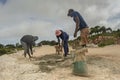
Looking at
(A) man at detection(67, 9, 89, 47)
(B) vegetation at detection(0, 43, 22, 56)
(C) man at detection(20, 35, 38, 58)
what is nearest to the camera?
(A) man at detection(67, 9, 89, 47)

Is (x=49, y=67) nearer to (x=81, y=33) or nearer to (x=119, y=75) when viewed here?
(x=81, y=33)

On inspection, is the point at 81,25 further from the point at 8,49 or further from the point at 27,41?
the point at 8,49

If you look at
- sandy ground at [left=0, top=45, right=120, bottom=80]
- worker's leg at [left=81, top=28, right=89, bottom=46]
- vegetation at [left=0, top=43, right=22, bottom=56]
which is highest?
vegetation at [left=0, top=43, right=22, bottom=56]

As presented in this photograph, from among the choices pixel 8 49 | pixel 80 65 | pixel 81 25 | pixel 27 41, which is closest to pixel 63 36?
pixel 27 41

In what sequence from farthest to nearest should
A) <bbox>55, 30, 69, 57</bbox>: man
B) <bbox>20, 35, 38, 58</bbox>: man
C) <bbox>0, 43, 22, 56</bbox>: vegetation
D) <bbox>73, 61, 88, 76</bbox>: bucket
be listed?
<bbox>0, 43, 22, 56</bbox>: vegetation
<bbox>20, 35, 38, 58</bbox>: man
<bbox>55, 30, 69, 57</bbox>: man
<bbox>73, 61, 88, 76</bbox>: bucket

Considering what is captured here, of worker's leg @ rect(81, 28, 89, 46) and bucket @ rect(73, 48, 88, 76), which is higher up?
worker's leg @ rect(81, 28, 89, 46)

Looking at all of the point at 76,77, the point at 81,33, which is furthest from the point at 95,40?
the point at 76,77

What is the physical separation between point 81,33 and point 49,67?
173 cm

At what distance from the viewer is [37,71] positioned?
12562 mm

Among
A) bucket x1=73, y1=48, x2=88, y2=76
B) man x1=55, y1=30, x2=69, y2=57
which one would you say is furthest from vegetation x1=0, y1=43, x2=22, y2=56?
bucket x1=73, y1=48, x2=88, y2=76

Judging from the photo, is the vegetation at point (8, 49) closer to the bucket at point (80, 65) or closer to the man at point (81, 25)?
the man at point (81, 25)

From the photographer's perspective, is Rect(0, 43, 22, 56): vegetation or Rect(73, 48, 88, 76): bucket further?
Rect(0, 43, 22, 56): vegetation

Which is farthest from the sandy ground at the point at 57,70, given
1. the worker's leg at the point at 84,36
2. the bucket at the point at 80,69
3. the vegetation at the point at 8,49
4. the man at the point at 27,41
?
the vegetation at the point at 8,49

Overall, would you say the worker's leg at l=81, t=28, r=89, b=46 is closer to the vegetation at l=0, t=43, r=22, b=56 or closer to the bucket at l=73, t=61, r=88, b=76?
the bucket at l=73, t=61, r=88, b=76
